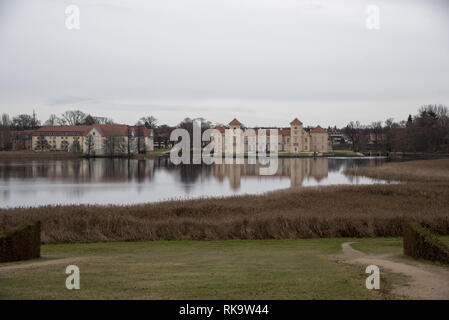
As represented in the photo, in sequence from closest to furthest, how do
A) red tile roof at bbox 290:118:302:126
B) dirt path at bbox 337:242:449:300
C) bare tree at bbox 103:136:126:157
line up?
dirt path at bbox 337:242:449:300 → bare tree at bbox 103:136:126:157 → red tile roof at bbox 290:118:302:126

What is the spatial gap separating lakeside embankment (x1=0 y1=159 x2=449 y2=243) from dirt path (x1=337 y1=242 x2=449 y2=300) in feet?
14.8

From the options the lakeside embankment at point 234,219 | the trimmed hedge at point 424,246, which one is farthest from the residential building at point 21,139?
the trimmed hedge at point 424,246

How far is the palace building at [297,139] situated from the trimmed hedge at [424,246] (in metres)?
102

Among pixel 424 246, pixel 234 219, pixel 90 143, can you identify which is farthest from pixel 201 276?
pixel 90 143

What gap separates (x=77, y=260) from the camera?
38.7 feet

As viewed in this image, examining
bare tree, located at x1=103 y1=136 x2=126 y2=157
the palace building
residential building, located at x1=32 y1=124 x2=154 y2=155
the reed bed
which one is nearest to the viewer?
the reed bed

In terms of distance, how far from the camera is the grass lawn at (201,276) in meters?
7.67

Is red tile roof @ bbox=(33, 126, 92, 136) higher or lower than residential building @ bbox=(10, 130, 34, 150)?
higher

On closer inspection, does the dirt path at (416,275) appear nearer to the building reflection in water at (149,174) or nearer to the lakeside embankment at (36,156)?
the building reflection in water at (149,174)

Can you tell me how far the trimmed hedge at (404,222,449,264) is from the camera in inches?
407

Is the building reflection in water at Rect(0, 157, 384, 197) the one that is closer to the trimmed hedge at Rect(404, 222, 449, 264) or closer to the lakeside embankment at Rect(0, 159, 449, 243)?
the lakeside embankment at Rect(0, 159, 449, 243)

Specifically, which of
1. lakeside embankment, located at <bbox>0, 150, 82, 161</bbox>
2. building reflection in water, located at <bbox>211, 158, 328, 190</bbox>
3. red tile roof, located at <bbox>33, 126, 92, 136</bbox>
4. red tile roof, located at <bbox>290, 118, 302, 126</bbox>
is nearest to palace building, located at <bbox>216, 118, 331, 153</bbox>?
red tile roof, located at <bbox>290, 118, 302, 126</bbox>
